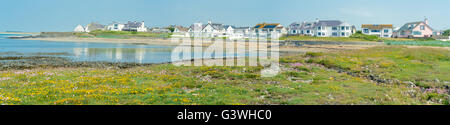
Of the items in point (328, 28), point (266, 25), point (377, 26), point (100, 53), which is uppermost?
point (266, 25)

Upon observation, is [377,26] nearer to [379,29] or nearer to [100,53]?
[379,29]

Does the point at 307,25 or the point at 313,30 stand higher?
the point at 307,25

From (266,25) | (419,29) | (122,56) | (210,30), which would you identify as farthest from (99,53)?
(419,29)

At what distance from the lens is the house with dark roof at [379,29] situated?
14625 centimetres

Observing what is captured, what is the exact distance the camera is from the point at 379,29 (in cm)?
14700

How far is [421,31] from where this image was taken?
143 meters

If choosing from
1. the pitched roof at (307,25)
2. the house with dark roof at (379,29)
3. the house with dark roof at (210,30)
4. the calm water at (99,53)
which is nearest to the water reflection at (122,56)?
the calm water at (99,53)

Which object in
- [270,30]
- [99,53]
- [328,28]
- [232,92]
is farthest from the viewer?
[270,30]

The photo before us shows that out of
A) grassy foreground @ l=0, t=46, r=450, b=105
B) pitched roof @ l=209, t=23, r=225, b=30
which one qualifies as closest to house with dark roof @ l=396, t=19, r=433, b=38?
pitched roof @ l=209, t=23, r=225, b=30

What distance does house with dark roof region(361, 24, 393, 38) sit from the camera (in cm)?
14625

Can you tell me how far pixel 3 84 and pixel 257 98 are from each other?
16.9m

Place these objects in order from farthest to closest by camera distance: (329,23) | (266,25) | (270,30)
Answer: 1. (266,25)
2. (270,30)
3. (329,23)
